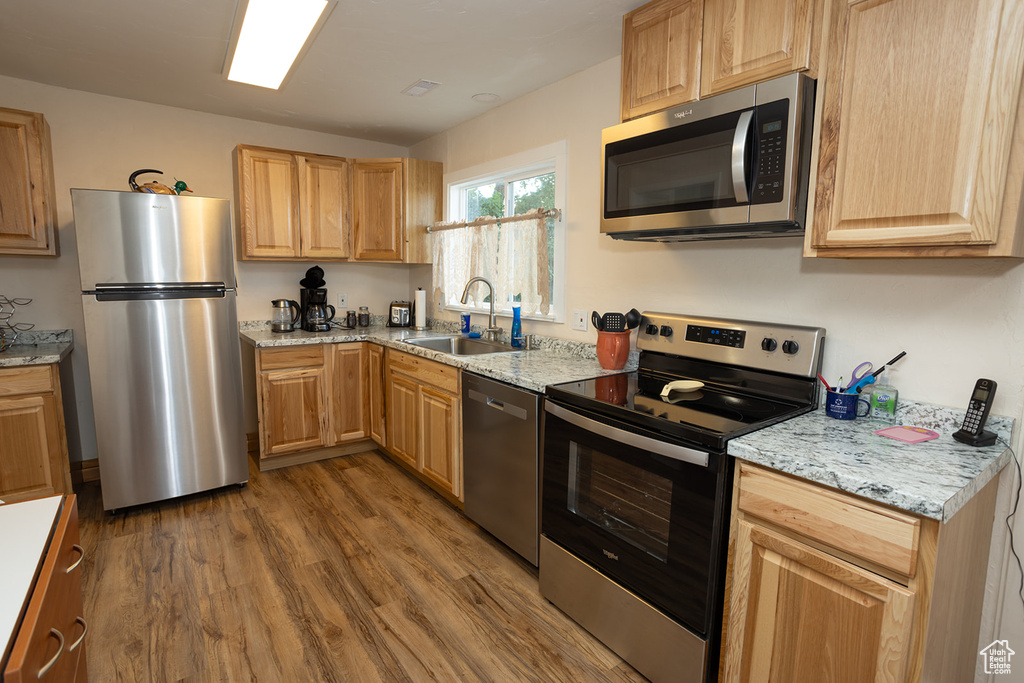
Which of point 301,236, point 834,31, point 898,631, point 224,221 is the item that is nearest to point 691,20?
point 834,31

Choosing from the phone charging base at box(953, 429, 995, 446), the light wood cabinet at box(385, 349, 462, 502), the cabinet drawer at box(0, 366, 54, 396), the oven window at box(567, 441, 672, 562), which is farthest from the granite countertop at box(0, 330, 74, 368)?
the phone charging base at box(953, 429, 995, 446)

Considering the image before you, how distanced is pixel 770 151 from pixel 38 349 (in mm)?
3886

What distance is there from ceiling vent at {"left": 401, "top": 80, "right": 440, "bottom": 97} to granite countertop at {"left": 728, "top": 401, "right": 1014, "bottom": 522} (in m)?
2.53

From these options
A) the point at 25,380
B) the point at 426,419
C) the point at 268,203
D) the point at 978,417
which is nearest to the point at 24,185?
the point at 25,380

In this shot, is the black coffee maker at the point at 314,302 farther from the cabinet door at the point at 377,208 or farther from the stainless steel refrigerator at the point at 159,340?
the stainless steel refrigerator at the point at 159,340

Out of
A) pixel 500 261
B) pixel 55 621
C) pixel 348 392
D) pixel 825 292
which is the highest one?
pixel 500 261

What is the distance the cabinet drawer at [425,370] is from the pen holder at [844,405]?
1.63 metres

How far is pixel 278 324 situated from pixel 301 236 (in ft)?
2.12

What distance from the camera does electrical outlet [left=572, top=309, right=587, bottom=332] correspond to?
9.21 feet

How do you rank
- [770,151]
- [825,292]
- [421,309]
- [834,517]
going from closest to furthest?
[834,517] < [770,151] < [825,292] < [421,309]

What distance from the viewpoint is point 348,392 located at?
3688 millimetres

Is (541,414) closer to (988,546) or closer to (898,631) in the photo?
(898,631)

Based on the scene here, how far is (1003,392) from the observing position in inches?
58.1

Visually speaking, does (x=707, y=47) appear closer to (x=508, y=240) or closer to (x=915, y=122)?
(x=915, y=122)
